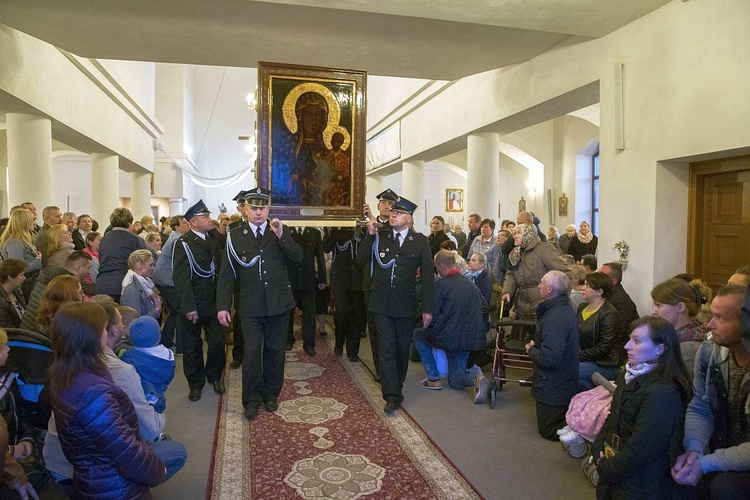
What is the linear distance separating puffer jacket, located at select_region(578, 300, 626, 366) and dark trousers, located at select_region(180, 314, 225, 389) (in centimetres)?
318

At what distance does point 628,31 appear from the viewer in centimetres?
608

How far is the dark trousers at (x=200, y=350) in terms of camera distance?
4922mm

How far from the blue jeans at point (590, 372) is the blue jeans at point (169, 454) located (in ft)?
9.80

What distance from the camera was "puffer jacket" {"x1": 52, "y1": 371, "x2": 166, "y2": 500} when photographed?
2291 millimetres

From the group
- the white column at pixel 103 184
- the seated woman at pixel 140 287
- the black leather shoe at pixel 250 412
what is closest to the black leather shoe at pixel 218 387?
the black leather shoe at pixel 250 412

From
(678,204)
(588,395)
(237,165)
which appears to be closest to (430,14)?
(678,204)

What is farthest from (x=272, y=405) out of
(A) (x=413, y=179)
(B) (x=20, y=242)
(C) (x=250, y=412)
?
(A) (x=413, y=179)

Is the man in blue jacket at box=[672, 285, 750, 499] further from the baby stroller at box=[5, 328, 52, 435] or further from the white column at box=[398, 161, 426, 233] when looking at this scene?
the white column at box=[398, 161, 426, 233]

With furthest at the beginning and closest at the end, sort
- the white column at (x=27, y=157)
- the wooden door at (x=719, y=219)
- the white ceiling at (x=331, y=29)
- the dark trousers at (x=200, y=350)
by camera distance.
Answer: the white column at (x=27, y=157)
the white ceiling at (x=331, y=29)
the wooden door at (x=719, y=219)
the dark trousers at (x=200, y=350)

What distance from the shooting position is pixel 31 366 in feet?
9.77

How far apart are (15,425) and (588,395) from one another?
11.0 ft

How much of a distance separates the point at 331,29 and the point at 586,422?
18.1 feet

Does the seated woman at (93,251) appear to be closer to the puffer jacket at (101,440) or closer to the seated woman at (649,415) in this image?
the puffer jacket at (101,440)

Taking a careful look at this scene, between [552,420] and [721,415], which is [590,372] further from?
[721,415]
